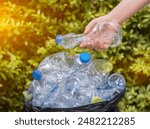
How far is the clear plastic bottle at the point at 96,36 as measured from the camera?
2604 mm

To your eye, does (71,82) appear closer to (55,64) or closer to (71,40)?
(55,64)

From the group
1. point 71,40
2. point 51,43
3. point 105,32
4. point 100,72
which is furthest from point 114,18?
point 51,43

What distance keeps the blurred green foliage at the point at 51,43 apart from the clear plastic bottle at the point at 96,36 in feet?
0.29

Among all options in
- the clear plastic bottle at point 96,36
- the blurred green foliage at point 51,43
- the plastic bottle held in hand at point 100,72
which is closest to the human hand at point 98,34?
the clear plastic bottle at point 96,36

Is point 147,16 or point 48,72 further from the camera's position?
point 147,16

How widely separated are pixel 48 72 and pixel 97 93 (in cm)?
27

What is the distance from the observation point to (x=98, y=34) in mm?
2658

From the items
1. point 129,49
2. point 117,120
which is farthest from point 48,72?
point 129,49

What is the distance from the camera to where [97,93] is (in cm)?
264

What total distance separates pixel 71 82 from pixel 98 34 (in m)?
0.25

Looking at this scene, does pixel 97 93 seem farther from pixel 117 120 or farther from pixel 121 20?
pixel 121 20

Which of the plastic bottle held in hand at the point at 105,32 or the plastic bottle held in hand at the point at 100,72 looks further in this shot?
the plastic bottle held in hand at the point at 100,72

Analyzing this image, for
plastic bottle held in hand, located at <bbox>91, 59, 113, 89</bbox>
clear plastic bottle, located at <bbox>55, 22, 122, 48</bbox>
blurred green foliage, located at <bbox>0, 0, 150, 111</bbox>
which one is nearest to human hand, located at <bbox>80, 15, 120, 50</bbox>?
clear plastic bottle, located at <bbox>55, 22, 122, 48</bbox>

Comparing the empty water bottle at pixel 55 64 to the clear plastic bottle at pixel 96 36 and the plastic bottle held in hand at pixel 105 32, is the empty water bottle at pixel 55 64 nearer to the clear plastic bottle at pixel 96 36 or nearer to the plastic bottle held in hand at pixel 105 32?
the clear plastic bottle at pixel 96 36
